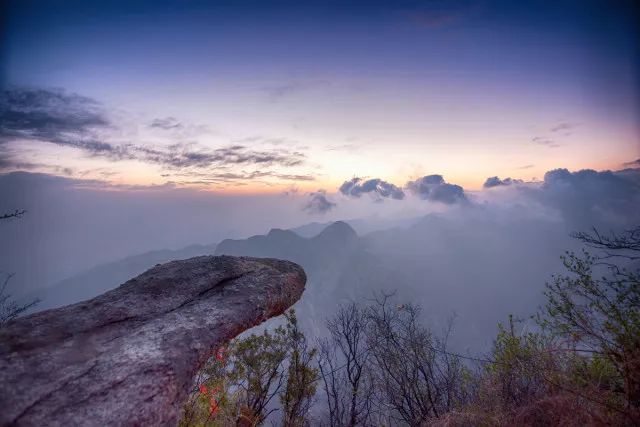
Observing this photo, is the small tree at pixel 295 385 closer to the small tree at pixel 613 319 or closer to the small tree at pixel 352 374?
the small tree at pixel 352 374

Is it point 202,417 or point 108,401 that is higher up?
point 108,401

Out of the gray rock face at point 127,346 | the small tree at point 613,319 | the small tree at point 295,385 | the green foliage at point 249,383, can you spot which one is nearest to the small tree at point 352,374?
the small tree at point 295,385

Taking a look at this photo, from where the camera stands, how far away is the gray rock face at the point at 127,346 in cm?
469

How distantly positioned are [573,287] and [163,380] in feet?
48.5

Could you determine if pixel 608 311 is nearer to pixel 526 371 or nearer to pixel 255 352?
pixel 526 371

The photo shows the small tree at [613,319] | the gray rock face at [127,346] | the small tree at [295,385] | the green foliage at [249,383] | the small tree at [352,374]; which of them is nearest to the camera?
the gray rock face at [127,346]

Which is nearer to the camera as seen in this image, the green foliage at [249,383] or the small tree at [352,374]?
the green foliage at [249,383]

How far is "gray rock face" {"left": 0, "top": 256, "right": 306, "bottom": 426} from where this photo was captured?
15.4ft

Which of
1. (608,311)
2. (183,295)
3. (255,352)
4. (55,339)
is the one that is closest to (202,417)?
(255,352)

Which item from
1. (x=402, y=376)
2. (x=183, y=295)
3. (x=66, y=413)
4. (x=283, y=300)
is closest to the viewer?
(x=66, y=413)

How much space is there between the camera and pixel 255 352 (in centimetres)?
1409

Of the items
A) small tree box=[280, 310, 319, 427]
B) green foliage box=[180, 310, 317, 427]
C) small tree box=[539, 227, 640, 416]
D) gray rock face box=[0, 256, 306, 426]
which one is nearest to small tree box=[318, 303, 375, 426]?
small tree box=[280, 310, 319, 427]

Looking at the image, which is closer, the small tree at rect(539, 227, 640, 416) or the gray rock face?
the gray rock face

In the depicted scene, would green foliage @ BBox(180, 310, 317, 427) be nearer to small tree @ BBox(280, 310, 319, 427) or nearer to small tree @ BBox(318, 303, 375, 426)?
small tree @ BBox(280, 310, 319, 427)
